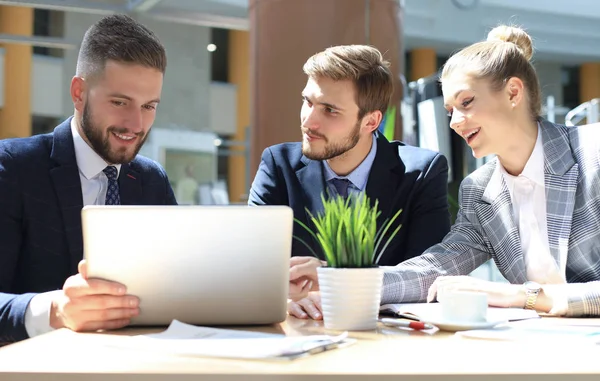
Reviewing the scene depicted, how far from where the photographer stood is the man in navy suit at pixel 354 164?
271cm

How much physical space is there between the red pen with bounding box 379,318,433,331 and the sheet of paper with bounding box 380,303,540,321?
0.02 m

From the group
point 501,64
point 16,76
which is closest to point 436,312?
point 501,64

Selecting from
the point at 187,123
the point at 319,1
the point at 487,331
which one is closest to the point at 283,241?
the point at 487,331

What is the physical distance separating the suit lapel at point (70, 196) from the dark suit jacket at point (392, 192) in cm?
87

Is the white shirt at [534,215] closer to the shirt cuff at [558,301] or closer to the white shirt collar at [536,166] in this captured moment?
the white shirt collar at [536,166]

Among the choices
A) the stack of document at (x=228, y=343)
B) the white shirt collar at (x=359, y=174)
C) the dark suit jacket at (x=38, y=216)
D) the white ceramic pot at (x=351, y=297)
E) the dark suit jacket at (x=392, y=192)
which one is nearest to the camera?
the stack of document at (x=228, y=343)

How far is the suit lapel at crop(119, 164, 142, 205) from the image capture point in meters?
2.28

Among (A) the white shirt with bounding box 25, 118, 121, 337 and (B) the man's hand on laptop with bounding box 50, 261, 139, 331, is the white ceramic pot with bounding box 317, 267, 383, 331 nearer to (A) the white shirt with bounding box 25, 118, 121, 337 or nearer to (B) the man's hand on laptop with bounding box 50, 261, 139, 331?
(B) the man's hand on laptop with bounding box 50, 261, 139, 331

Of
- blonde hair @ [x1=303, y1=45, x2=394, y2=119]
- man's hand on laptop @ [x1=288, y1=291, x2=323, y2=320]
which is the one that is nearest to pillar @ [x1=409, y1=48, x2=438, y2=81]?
blonde hair @ [x1=303, y1=45, x2=394, y2=119]

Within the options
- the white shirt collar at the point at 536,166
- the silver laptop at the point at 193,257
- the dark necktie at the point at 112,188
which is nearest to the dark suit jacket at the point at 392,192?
the white shirt collar at the point at 536,166

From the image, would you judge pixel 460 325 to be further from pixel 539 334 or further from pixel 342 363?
pixel 342 363

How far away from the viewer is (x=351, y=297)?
132 cm

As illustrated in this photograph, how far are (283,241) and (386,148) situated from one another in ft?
5.45

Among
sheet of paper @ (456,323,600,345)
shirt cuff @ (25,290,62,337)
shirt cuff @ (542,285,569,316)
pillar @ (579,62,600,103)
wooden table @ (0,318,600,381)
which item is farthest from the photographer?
pillar @ (579,62,600,103)
